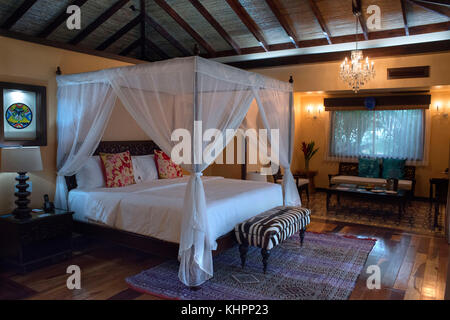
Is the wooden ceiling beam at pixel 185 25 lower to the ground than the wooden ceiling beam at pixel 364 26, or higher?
higher

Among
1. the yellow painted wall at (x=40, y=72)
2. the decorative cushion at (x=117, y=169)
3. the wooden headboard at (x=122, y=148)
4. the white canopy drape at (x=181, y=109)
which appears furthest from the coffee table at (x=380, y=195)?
the yellow painted wall at (x=40, y=72)

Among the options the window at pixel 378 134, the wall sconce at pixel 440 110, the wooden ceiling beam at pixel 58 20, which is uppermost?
the wooden ceiling beam at pixel 58 20

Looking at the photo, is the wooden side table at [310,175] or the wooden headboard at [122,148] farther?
the wooden side table at [310,175]

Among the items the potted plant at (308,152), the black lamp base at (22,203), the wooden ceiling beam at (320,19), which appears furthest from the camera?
the potted plant at (308,152)

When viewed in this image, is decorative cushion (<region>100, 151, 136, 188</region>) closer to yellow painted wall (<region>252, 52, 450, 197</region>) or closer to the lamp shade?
the lamp shade

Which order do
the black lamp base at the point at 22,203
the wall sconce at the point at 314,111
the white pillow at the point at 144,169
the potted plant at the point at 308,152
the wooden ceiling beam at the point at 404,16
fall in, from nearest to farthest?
the black lamp base at the point at 22,203, the wooden ceiling beam at the point at 404,16, the white pillow at the point at 144,169, the potted plant at the point at 308,152, the wall sconce at the point at 314,111

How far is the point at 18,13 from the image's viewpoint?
14.0ft

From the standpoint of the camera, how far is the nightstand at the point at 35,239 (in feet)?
11.4

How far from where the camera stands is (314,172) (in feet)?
27.0

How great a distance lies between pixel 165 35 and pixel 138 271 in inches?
166

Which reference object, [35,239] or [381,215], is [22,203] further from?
[381,215]

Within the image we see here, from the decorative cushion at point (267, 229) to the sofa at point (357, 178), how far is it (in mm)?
3597

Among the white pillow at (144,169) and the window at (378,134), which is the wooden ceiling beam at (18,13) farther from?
the window at (378,134)

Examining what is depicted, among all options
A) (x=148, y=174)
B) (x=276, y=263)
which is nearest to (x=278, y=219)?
(x=276, y=263)
